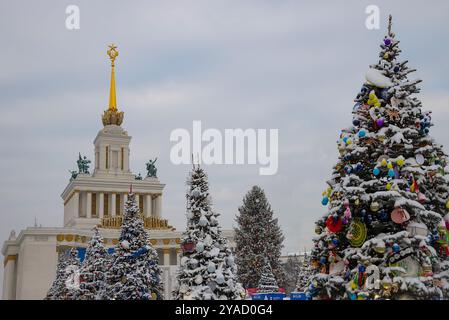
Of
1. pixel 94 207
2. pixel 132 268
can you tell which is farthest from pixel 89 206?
pixel 132 268

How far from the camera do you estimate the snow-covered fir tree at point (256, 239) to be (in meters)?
46.3

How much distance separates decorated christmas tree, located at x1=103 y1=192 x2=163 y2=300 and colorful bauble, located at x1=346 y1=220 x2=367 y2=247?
1542 centimetres

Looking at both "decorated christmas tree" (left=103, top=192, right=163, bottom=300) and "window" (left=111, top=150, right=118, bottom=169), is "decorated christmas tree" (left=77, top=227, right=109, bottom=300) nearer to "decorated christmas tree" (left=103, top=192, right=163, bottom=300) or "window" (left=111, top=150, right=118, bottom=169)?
"decorated christmas tree" (left=103, top=192, right=163, bottom=300)

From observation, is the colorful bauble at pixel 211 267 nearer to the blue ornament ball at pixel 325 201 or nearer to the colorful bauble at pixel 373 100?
the blue ornament ball at pixel 325 201

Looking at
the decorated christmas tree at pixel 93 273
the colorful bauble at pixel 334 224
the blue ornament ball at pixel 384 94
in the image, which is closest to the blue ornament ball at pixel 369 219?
the colorful bauble at pixel 334 224

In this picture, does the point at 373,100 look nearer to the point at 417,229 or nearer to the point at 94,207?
the point at 417,229

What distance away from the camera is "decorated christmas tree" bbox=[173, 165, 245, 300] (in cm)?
1958

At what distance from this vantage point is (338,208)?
14445 millimetres

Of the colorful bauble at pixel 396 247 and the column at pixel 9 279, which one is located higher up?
the colorful bauble at pixel 396 247

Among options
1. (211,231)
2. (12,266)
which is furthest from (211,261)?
(12,266)

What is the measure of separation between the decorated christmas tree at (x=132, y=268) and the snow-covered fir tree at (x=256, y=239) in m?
17.2

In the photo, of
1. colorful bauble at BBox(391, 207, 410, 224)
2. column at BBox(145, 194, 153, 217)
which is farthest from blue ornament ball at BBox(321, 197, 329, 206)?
column at BBox(145, 194, 153, 217)

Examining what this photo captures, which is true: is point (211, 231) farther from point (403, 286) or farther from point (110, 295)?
point (110, 295)
